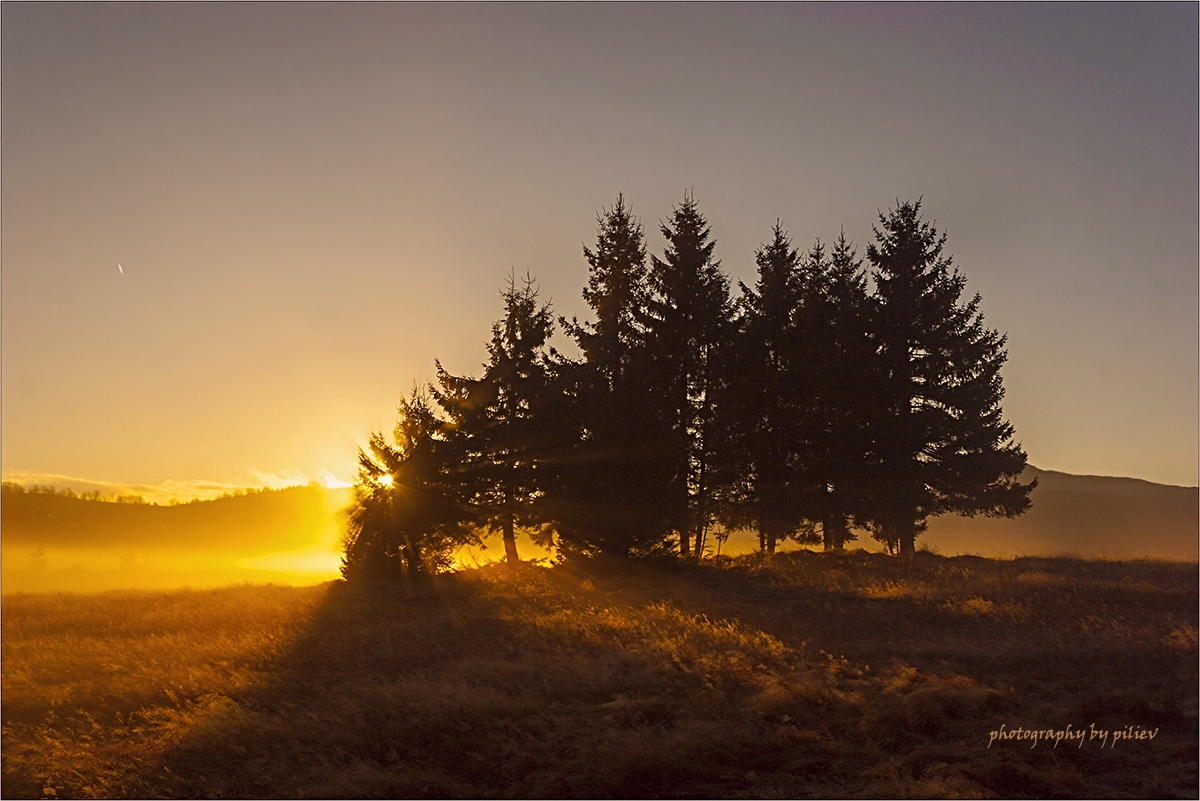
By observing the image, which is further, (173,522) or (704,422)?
(173,522)

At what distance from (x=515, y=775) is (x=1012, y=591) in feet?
51.6

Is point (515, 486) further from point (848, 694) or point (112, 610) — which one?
point (848, 694)

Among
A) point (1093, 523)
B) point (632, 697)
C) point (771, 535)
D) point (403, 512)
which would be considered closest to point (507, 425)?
point (403, 512)

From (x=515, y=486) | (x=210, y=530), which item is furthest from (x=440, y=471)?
(x=210, y=530)

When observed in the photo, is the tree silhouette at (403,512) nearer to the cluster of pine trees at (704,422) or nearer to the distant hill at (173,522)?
the cluster of pine trees at (704,422)

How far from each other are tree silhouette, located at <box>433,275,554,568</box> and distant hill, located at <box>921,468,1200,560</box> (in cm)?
7928

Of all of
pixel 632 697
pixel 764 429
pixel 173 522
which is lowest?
pixel 632 697

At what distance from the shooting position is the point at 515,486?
101ft

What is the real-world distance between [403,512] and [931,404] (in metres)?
21.4

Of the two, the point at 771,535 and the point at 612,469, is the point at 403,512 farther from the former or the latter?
the point at 771,535

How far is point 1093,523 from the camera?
114m

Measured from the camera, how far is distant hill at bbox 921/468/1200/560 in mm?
101938

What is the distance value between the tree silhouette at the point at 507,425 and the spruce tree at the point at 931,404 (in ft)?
44.7

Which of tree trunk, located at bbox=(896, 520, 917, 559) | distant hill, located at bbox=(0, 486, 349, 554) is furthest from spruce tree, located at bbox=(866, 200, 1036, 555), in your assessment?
distant hill, located at bbox=(0, 486, 349, 554)
